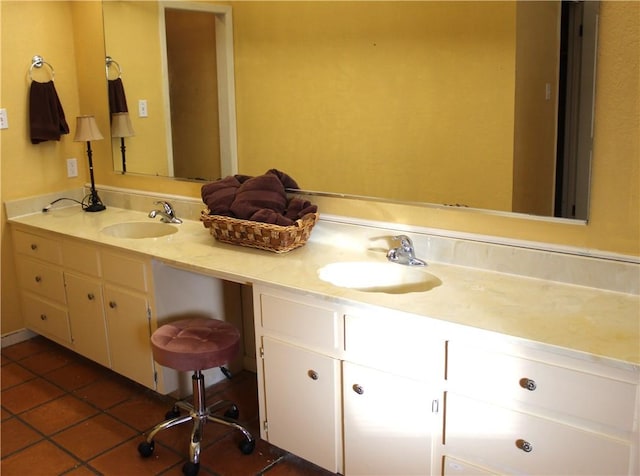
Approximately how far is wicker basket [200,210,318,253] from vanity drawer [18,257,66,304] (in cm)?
107

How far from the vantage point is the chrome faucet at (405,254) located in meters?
2.25

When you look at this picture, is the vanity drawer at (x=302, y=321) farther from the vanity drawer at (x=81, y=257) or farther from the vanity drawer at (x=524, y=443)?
the vanity drawer at (x=81, y=257)

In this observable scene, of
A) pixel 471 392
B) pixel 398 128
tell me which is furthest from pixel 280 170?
pixel 471 392

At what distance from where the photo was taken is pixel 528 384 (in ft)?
5.37

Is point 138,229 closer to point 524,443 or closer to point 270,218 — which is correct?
point 270,218

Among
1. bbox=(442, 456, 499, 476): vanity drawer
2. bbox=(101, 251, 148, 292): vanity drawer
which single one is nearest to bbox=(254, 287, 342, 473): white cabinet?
bbox=(442, 456, 499, 476): vanity drawer

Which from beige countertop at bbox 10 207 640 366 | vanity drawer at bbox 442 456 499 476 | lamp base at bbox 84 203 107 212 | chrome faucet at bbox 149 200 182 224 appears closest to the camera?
beige countertop at bbox 10 207 640 366

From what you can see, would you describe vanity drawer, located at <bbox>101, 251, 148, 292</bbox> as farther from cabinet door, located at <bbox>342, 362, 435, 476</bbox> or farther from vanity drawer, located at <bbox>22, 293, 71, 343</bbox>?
cabinet door, located at <bbox>342, 362, 435, 476</bbox>

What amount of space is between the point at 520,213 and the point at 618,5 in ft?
2.23

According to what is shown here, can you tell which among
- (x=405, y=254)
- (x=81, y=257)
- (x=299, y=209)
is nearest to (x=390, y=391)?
(x=405, y=254)

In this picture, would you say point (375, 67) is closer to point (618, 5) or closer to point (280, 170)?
point (280, 170)

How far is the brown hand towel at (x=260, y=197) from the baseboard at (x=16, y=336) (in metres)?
1.79

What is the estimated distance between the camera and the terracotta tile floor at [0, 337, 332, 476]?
238 centimetres

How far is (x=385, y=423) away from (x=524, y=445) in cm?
45
